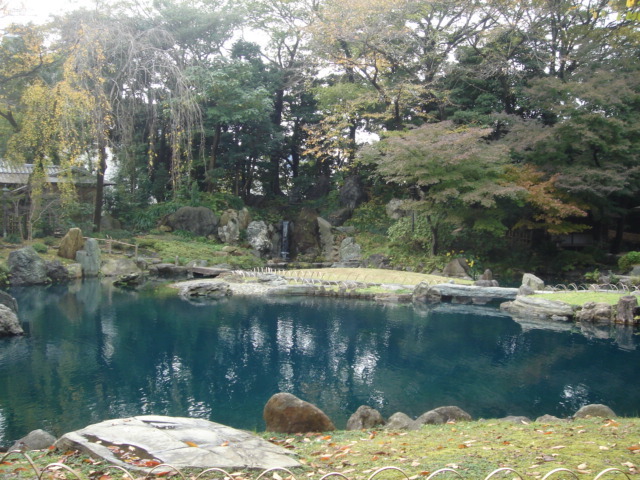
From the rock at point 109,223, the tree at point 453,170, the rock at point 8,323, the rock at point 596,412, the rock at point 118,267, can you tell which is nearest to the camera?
the rock at point 596,412

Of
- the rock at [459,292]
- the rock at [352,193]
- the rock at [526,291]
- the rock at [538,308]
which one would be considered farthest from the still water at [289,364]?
the rock at [352,193]

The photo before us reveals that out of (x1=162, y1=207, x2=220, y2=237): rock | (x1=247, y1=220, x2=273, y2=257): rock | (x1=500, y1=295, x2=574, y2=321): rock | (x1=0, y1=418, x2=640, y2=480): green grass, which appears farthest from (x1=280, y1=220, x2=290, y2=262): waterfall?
(x1=0, y1=418, x2=640, y2=480): green grass

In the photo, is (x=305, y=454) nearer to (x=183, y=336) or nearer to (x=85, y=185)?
(x=183, y=336)

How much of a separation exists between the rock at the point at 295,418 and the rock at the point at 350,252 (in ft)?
54.5

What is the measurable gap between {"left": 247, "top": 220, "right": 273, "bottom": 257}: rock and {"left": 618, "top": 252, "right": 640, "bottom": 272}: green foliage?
1519cm

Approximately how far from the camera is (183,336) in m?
10.6

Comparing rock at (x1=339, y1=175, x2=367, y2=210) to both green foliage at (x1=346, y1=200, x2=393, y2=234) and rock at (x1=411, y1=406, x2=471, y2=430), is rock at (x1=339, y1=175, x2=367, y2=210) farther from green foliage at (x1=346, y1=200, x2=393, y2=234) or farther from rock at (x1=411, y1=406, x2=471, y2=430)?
rock at (x1=411, y1=406, x2=471, y2=430)

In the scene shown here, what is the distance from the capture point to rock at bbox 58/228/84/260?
1906cm

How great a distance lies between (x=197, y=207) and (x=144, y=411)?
18.9 meters

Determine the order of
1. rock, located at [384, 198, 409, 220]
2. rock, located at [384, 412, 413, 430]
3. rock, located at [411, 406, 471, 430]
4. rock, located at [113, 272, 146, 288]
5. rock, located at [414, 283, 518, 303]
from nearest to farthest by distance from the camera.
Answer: rock, located at [384, 412, 413, 430], rock, located at [411, 406, 471, 430], rock, located at [414, 283, 518, 303], rock, located at [113, 272, 146, 288], rock, located at [384, 198, 409, 220]

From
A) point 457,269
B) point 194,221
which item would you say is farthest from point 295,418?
point 194,221

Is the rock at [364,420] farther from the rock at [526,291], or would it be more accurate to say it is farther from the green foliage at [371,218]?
the green foliage at [371,218]

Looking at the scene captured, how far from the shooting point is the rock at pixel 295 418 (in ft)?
17.6

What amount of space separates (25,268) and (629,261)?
20910mm
